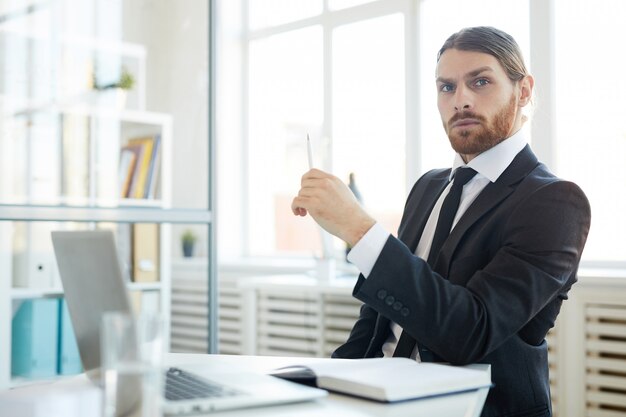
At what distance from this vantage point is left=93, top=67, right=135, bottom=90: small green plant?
2.37 metres

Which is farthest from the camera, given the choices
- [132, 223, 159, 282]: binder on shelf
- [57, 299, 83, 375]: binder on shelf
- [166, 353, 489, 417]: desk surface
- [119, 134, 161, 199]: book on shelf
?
[132, 223, 159, 282]: binder on shelf

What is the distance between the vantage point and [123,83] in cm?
244

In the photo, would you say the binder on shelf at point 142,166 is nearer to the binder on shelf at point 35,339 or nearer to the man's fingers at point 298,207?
the binder on shelf at point 35,339

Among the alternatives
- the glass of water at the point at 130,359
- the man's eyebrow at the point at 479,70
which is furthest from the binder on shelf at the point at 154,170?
the glass of water at the point at 130,359

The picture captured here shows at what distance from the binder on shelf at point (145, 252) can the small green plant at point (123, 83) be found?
612 millimetres

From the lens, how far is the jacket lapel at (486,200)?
149 centimetres

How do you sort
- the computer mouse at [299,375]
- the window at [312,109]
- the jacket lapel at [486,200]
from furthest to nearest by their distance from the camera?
the window at [312,109] < the jacket lapel at [486,200] < the computer mouse at [299,375]

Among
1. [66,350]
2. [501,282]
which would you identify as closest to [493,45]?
[501,282]

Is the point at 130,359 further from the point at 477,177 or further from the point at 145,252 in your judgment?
the point at 145,252

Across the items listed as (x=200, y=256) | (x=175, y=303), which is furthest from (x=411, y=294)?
(x=200, y=256)

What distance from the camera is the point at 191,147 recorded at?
2719 mm

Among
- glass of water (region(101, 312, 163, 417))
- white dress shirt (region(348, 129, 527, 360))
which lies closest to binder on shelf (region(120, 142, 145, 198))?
white dress shirt (region(348, 129, 527, 360))

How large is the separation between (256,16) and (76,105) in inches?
98.7

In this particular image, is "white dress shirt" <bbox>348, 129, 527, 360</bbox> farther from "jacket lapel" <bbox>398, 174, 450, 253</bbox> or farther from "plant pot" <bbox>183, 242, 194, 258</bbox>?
"plant pot" <bbox>183, 242, 194, 258</bbox>
